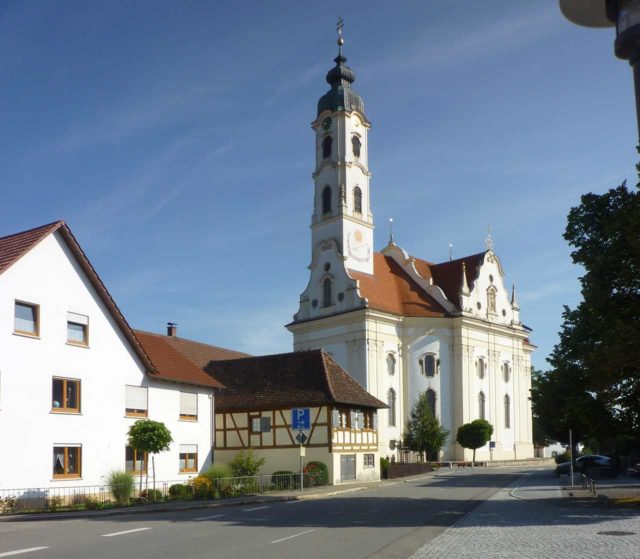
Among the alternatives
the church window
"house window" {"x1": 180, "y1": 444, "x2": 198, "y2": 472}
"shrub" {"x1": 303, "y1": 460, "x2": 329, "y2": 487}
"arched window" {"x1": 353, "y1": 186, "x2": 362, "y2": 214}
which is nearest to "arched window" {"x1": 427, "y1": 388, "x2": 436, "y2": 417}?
the church window

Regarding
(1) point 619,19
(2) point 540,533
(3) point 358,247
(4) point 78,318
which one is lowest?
(2) point 540,533

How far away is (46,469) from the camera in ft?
93.4

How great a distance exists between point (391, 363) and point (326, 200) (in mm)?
15663

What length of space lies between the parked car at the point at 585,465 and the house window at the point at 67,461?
1045 inches

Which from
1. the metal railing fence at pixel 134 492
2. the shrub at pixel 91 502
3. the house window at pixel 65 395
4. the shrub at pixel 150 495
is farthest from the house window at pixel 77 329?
the shrub at pixel 150 495

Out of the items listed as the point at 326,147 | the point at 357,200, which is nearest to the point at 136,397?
the point at 357,200

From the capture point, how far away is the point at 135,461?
3319 centimetres

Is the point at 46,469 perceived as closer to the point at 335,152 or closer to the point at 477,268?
the point at 335,152

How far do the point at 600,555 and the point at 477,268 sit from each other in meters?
62.5

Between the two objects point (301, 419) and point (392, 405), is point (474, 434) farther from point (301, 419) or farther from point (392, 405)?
point (301, 419)

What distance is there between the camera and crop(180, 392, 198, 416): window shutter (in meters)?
37.4

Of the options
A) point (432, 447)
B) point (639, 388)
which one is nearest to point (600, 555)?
point (639, 388)

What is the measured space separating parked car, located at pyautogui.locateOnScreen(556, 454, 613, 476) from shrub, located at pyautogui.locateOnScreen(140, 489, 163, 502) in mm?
23826

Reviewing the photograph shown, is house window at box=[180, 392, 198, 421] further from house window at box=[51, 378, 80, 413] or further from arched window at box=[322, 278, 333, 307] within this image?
arched window at box=[322, 278, 333, 307]
